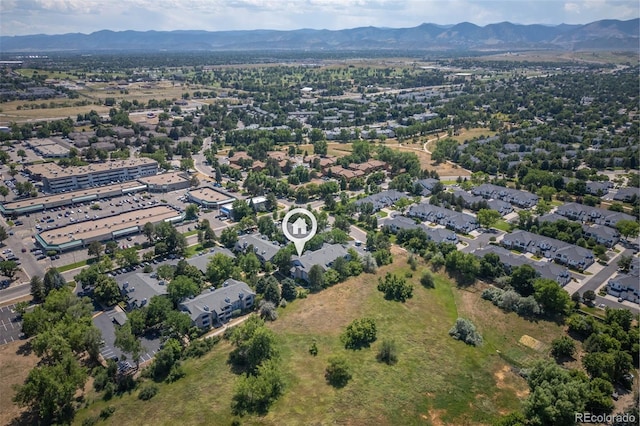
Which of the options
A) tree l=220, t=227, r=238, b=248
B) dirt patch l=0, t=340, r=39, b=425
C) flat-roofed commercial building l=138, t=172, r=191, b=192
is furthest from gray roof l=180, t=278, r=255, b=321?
flat-roofed commercial building l=138, t=172, r=191, b=192

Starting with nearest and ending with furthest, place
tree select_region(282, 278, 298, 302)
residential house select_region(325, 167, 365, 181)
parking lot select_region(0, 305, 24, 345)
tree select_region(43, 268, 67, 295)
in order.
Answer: parking lot select_region(0, 305, 24, 345) < tree select_region(43, 268, 67, 295) < tree select_region(282, 278, 298, 302) < residential house select_region(325, 167, 365, 181)

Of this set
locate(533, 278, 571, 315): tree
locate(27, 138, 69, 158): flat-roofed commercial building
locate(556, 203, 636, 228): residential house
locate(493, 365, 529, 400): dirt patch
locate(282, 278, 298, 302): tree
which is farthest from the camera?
locate(27, 138, 69, 158): flat-roofed commercial building

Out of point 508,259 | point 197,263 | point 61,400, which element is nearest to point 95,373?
point 61,400

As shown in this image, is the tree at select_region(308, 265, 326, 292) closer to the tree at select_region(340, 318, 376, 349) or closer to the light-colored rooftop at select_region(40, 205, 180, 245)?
the tree at select_region(340, 318, 376, 349)

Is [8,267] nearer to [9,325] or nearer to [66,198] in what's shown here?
[9,325]

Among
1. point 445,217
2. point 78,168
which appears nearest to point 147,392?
point 445,217

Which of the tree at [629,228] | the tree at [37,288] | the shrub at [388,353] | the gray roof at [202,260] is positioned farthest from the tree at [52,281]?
the tree at [629,228]
